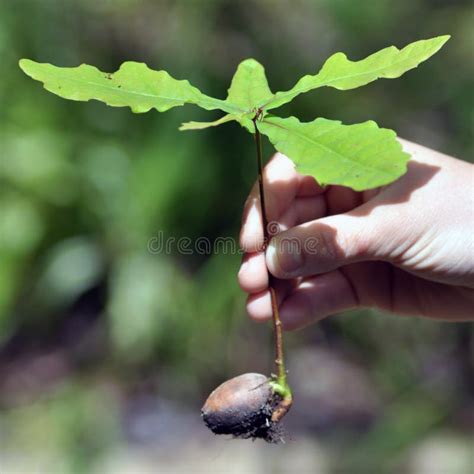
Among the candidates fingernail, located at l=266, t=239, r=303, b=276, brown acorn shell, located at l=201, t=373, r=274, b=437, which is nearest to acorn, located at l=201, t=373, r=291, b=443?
brown acorn shell, located at l=201, t=373, r=274, b=437

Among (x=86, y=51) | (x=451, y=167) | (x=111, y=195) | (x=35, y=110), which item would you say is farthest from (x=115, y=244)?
(x=451, y=167)

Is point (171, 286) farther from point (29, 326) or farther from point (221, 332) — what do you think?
point (29, 326)

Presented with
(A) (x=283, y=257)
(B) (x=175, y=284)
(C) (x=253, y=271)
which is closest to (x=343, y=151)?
(A) (x=283, y=257)

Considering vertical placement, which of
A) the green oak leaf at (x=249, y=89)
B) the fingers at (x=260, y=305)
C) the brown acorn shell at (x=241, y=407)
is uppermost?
the green oak leaf at (x=249, y=89)

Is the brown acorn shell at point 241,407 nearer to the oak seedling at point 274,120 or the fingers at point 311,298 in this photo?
the oak seedling at point 274,120

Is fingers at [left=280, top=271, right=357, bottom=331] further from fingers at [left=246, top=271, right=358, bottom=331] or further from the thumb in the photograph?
the thumb

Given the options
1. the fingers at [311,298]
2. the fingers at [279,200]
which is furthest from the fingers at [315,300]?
the fingers at [279,200]
